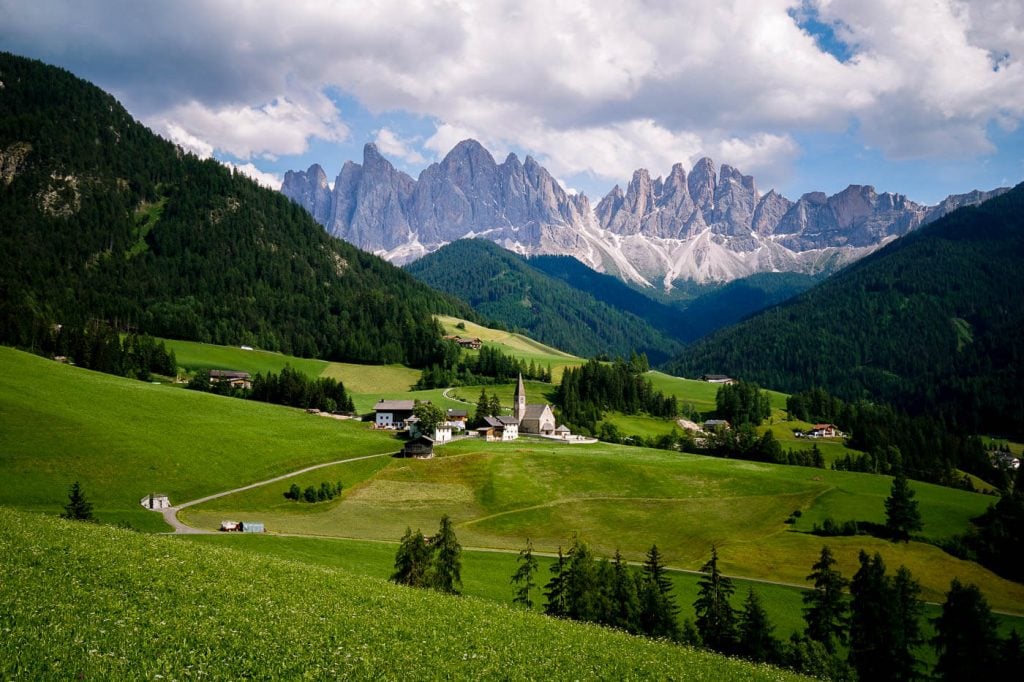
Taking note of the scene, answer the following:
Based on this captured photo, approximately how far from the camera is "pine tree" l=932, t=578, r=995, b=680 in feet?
145

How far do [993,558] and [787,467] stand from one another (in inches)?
1681

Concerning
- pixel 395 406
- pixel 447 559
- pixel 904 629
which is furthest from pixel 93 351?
pixel 904 629

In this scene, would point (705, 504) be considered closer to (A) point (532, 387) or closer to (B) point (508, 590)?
(B) point (508, 590)

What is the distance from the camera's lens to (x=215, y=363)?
173375 mm

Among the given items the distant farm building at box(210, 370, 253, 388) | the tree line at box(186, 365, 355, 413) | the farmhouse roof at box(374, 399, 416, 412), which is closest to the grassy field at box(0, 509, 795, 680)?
the farmhouse roof at box(374, 399, 416, 412)

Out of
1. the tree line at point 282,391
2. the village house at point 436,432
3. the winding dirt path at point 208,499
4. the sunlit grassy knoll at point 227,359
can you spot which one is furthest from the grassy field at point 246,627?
the sunlit grassy knoll at point 227,359

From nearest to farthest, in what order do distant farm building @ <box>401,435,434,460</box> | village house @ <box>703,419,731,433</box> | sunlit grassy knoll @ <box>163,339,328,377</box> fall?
1. distant farm building @ <box>401,435,434,460</box>
2. village house @ <box>703,419,731,433</box>
3. sunlit grassy knoll @ <box>163,339,328,377</box>

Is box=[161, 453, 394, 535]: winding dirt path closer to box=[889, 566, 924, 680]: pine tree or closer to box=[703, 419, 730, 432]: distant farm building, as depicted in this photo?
box=[889, 566, 924, 680]: pine tree

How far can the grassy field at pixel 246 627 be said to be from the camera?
1839 cm

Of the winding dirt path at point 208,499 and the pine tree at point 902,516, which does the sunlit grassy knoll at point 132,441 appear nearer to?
the winding dirt path at point 208,499

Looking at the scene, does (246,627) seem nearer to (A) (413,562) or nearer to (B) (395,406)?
(A) (413,562)

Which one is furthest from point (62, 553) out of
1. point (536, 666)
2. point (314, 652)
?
point (536, 666)

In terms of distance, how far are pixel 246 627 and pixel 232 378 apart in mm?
146673

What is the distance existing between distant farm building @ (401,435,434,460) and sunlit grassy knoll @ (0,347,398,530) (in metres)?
6.66
